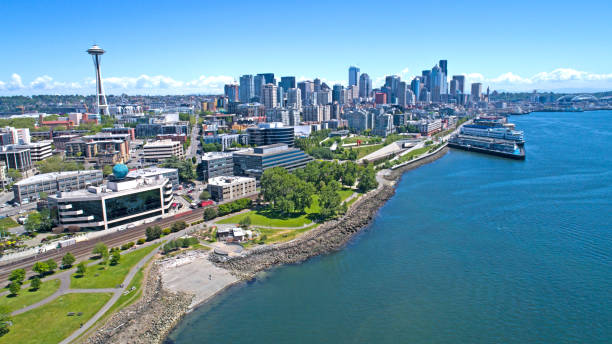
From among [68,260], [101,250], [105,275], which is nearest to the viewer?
[105,275]

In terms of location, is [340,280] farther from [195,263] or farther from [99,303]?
[99,303]

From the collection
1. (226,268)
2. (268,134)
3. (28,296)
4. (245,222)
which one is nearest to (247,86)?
(268,134)

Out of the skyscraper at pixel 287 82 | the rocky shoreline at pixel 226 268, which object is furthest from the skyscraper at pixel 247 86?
the rocky shoreline at pixel 226 268

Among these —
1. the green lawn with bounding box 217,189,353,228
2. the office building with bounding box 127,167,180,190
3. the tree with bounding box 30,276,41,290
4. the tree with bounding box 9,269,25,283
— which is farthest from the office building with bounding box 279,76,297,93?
the tree with bounding box 30,276,41,290

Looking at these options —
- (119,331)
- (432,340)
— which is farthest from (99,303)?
(432,340)

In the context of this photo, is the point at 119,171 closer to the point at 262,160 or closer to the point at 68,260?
the point at 68,260

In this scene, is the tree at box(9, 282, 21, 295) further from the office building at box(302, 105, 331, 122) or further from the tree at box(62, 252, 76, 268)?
the office building at box(302, 105, 331, 122)
